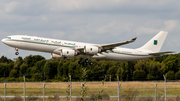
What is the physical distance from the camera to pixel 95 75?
7550 cm

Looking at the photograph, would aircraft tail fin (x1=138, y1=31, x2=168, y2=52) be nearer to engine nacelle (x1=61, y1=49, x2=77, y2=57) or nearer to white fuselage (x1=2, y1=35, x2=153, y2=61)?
white fuselage (x1=2, y1=35, x2=153, y2=61)

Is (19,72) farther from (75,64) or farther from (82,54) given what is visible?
(82,54)

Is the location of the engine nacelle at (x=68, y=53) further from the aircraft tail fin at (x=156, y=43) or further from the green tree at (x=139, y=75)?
the green tree at (x=139, y=75)

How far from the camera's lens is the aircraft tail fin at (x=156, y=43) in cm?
5509

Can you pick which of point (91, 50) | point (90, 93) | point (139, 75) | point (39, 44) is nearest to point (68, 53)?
point (91, 50)

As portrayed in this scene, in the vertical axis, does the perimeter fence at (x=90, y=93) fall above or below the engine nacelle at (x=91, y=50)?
below

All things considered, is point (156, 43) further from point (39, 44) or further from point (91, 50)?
point (39, 44)

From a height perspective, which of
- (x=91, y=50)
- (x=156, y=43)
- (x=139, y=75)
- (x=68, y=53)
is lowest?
(x=139, y=75)

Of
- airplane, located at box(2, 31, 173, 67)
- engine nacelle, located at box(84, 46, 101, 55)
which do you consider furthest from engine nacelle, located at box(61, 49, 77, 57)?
engine nacelle, located at box(84, 46, 101, 55)

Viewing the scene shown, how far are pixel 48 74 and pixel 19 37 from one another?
A: 32404 millimetres

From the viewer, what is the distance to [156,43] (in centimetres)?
5588

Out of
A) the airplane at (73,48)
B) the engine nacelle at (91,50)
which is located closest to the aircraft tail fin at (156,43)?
the airplane at (73,48)

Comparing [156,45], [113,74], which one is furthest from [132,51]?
[113,74]

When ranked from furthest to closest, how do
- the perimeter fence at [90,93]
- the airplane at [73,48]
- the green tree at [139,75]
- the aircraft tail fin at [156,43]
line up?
the green tree at [139,75]
the aircraft tail fin at [156,43]
the airplane at [73,48]
the perimeter fence at [90,93]
